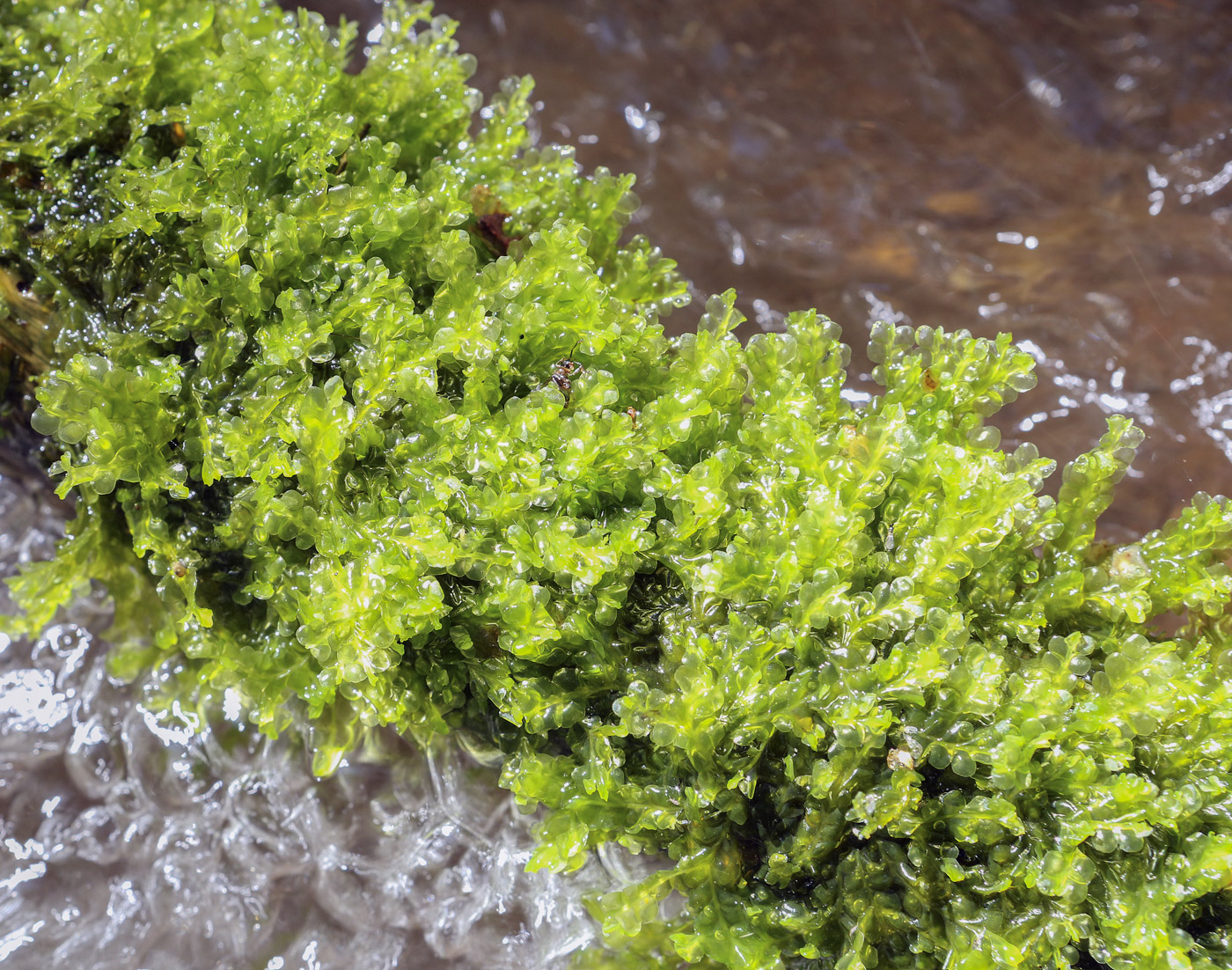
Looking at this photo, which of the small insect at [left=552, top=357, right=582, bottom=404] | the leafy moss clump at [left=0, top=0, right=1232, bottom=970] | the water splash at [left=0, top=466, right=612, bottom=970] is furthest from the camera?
the water splash at [left=0, top=466, right=612, bottom=970]

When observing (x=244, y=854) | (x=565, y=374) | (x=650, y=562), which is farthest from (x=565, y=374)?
(x=244, y=854)

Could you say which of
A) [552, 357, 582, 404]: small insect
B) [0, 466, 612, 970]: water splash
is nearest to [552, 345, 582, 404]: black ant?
[552, 357, 582, 404]: small insect

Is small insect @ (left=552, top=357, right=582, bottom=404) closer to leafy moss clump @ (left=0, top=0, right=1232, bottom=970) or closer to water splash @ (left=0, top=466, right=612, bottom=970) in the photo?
leafy moss clump @ (left=0, top=0, right=1232, bottom=970)

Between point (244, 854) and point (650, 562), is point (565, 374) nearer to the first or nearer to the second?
point (650, 562)

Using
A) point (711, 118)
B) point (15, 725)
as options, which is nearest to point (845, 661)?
point (15, 725)

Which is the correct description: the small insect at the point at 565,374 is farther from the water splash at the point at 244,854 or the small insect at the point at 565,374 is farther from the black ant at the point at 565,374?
the water splash at the point at 244,854

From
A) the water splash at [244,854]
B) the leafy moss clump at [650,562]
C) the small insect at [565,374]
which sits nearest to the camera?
the leafy moss clump at [650,562]

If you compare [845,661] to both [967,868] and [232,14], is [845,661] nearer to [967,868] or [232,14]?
[967,868]

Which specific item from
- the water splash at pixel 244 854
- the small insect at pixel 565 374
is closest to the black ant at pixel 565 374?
the small insect at pixel 565 374
